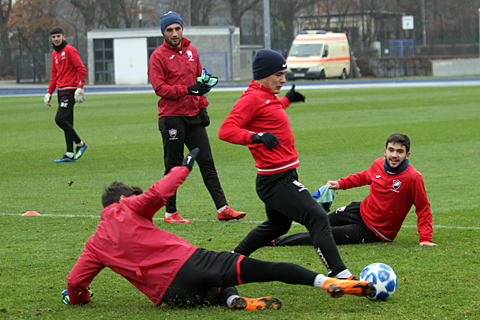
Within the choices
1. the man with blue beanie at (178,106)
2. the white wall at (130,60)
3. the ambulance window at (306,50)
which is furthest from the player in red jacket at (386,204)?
the white wall at (130,60)

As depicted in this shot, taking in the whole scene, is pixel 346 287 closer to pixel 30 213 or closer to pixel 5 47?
pixel 30 213

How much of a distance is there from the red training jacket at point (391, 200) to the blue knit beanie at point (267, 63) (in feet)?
4.33

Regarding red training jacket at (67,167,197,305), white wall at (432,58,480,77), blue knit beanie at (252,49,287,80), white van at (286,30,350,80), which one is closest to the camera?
red training jacket at (67,167,197,305)

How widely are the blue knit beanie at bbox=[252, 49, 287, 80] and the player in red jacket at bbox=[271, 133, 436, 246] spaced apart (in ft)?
3.98

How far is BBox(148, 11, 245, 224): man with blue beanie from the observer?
281 inches

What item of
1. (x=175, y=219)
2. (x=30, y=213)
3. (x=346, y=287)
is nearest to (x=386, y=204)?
(x=346, y=287)

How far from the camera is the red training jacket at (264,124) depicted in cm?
483

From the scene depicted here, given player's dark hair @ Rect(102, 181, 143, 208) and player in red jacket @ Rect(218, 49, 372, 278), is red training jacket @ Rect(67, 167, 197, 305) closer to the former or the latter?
player's dark hair @ Rect(102, 181, 143, 208)

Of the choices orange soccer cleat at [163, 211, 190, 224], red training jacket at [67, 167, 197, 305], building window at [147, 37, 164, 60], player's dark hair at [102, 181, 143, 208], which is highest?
building window at [147, 37, 164, 60]

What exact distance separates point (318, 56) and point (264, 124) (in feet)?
119

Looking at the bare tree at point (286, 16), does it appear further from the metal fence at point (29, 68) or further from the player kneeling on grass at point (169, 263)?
the player kneeling on grass at point (169, 263)

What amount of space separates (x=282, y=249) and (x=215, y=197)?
5.06 ft

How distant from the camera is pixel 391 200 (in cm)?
576

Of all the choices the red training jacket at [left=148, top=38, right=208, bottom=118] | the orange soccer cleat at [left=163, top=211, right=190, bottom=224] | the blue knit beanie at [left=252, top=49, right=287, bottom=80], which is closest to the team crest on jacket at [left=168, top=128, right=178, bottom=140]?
the red training jacket at [left=148, top=38, right=208, bottom=118]
